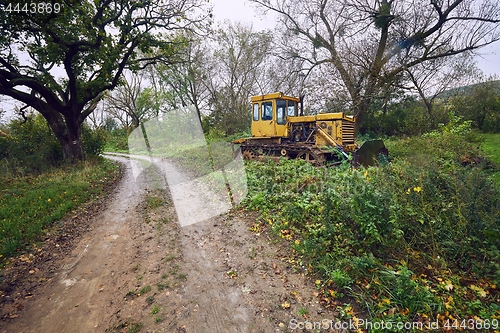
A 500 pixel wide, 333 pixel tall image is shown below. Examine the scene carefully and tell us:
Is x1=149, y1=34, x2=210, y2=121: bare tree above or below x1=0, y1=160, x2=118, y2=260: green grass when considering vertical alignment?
above

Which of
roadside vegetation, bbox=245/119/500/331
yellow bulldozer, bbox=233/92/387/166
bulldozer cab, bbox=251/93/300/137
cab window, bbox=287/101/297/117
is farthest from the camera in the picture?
cab window, bbox=287/101/297/117

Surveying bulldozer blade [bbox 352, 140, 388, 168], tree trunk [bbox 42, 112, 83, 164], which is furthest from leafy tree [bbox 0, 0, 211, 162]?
bulldozer blade [bbox 352, 140, 388, 168]

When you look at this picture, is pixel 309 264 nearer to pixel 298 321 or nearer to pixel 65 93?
pixel 298 321

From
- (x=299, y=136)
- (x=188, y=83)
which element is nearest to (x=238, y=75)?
(x=188, y=83)

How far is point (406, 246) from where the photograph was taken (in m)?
3.59

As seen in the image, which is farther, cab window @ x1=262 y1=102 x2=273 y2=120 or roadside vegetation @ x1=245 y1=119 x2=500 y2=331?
cab window @ x1=262 y1=102 x2=273 y2=120

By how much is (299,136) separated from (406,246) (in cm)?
820

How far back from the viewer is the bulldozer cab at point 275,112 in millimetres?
11406

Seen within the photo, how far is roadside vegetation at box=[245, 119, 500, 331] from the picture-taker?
9.39 ft

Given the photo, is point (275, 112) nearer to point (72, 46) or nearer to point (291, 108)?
point (291, 108)

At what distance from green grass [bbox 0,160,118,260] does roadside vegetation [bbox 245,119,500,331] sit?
5.08 m

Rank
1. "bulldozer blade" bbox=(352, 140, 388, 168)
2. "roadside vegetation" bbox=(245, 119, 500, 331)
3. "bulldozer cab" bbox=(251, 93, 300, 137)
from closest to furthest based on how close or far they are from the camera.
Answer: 1. "roadside vegetation" bbox=(245, 119, 500, 331)
2. "bulldozer blade" bbox=(352, 140, 388, 168)
3. "bulldozer cab" bbox=(251, 93, 300, 137)

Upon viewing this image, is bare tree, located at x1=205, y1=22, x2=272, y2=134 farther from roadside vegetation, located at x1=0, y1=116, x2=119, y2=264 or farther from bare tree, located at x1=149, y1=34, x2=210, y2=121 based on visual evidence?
roadside vegetation, located at x1=0, y1=116, x2=119, y2=264

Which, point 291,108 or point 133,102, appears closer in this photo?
point 291,108
